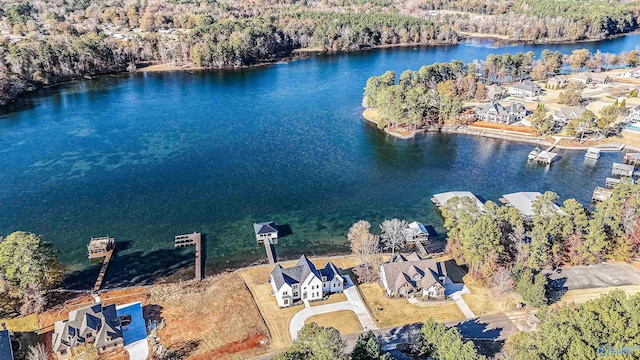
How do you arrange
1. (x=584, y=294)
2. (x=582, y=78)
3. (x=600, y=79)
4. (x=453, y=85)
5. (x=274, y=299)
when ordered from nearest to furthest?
1. (x=274, y=299)
2. (x=584, y=294)
3. (x=453, y=85)
4. (x=600, y=79)
5. (x=582, y=78)

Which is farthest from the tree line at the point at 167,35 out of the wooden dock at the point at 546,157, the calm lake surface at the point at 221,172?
the wooden dock at the point at 546,157

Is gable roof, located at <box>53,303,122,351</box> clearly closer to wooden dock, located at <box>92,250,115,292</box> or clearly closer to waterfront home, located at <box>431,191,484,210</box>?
wooden dock, located at <box>92,250,115,292</box>

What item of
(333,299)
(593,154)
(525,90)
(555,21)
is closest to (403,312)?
(333,299)

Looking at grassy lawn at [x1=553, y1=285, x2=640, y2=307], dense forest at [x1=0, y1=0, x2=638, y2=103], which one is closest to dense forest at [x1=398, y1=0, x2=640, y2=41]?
dense forest at [x1=0, y1=0, x2=638, y2=103]

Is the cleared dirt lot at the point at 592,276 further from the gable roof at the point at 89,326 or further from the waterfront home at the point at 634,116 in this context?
the waterfront home at the point at 634,116

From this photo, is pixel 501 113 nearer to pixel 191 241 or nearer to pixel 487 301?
pixel 487 301
